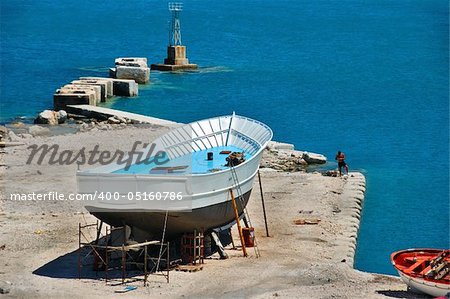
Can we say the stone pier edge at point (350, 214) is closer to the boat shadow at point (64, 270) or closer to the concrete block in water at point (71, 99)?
the boat shadow at point (64, 270)

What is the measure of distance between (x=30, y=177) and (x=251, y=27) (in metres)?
91.4

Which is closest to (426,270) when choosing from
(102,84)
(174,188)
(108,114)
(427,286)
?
(427,286)

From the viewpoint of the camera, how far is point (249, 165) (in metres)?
35.7

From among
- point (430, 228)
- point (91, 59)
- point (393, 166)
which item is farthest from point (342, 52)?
point (430, 228)

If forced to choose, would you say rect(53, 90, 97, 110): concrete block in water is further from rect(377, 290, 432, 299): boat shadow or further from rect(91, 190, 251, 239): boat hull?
rect(377, 290, 432, 299): boat shadow

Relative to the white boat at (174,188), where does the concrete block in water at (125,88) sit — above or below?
below

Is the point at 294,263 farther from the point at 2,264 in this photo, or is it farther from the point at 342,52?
the point at 342,52

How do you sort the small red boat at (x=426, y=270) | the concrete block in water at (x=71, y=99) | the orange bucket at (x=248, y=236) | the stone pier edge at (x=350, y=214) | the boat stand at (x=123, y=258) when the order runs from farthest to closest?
the concrete block in water at (x=71, y=99) < the stone pier edge at (x=350, y=214) < the orange bucket at (x=248, y=236) < the boat stand at (x=123, y=258) < the small red boat at (x=426, y=270)

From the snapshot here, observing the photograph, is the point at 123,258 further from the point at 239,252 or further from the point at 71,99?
the point at 71,99

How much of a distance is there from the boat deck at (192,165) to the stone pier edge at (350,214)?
4248 millimetres

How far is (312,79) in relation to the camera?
8844 cm

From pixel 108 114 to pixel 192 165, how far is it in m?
22.7

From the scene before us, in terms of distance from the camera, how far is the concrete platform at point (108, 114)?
57.7 meters

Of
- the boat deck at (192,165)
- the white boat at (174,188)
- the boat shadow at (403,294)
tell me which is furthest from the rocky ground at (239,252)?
the boat deck at (192,165)
